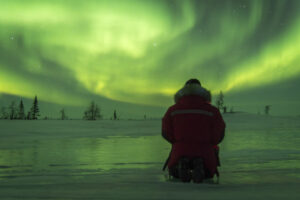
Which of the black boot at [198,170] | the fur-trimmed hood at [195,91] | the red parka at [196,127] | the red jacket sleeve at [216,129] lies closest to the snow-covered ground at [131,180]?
the black boot at [198,170]

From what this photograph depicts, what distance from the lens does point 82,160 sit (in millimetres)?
Result: 8320

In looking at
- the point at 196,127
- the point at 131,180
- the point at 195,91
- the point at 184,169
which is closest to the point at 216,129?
the point at 196,127

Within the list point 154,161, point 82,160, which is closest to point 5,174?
point 82,160

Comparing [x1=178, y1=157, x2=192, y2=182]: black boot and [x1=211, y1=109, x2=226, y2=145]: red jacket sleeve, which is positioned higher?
[x1=211, y1=109, x2=226, y2=145]: red jacket sleeve

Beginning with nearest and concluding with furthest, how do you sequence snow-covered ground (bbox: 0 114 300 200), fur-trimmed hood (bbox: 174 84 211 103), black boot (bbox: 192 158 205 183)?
snow-covered ground (bbox: 0 114 300 200) < black boot (bbox: 192 158 205 183) < fur-trimmed hood (bbox: 174 84 211 103)

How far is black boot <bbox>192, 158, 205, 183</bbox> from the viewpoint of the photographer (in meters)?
4.52

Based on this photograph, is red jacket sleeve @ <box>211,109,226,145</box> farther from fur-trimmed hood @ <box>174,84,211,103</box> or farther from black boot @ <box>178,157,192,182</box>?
black boot @ <box>178,157,192,182</box>

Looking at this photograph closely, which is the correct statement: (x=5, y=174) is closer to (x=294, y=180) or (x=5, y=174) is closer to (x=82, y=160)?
(x=82, y=160)

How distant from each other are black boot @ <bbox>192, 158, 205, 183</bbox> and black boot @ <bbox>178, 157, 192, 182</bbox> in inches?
4.6

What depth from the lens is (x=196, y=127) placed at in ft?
14.9

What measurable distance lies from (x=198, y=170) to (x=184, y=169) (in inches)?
8.1

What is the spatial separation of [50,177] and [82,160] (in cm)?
251

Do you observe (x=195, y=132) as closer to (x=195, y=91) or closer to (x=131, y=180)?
(x=195, y=91)

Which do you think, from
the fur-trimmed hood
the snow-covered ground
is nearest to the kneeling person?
the fur-trimmed hood
